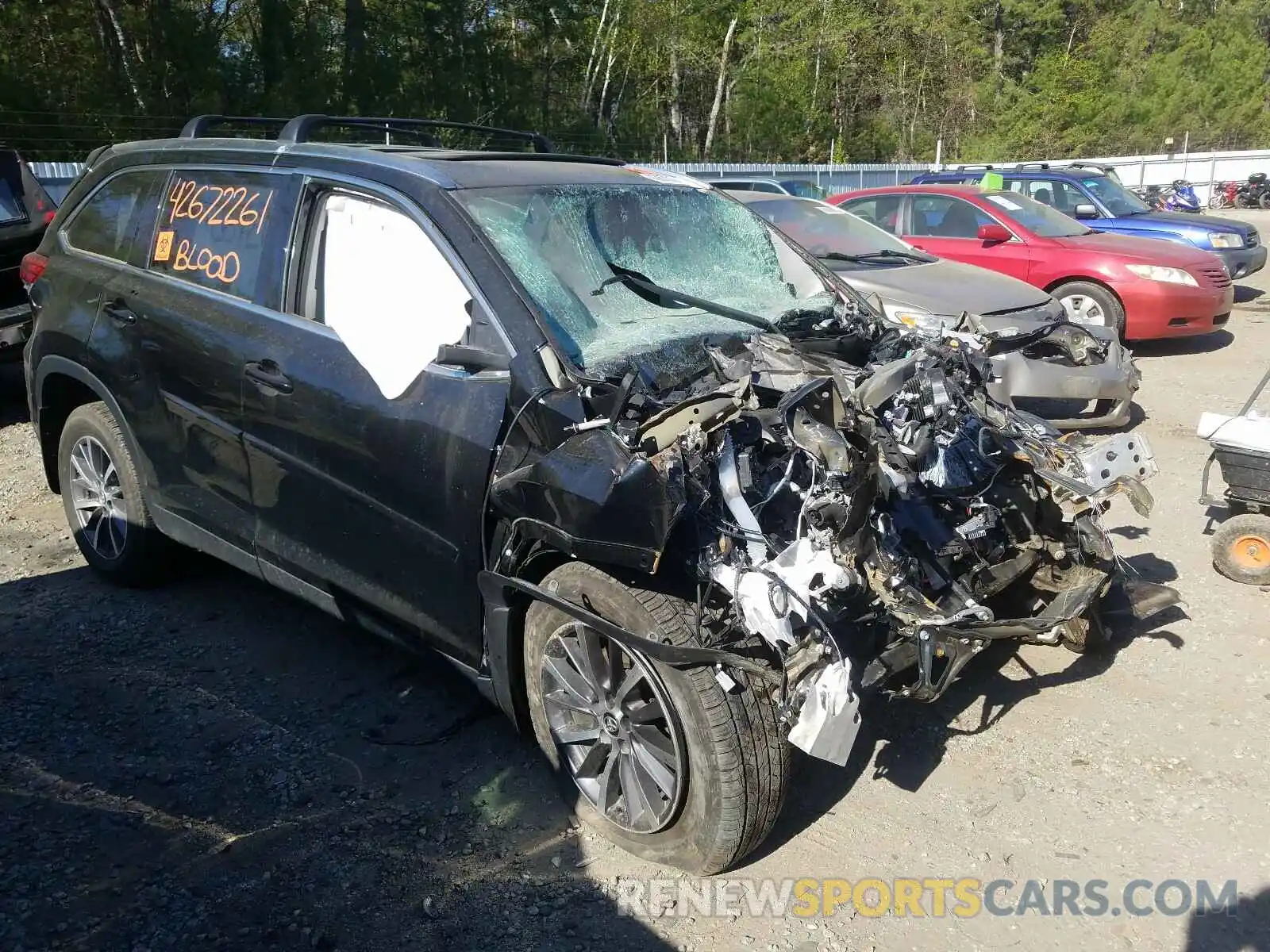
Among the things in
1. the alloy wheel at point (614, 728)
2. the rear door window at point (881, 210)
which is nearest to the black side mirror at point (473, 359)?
the alloy wheel at point (614, 728)

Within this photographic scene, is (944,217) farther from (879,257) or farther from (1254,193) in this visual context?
(1254,193)

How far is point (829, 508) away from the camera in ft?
8.86

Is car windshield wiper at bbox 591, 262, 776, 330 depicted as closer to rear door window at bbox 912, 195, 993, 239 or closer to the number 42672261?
the number 42672261

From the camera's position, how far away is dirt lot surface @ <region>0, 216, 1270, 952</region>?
2.67 metres

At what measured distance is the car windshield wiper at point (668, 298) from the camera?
3480 mm

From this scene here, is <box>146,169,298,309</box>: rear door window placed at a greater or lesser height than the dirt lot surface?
greater

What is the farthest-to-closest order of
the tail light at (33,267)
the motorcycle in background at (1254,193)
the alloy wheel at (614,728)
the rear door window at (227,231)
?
the motorcycle in background at (1254,193), the tail light at (33,267), the rear door window at (227,231), the alloy wheel at (614,728)


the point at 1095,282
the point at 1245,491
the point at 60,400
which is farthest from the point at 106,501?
the point at 1095,282

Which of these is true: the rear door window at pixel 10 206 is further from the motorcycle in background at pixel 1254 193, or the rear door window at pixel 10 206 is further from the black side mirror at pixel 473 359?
the motorcycle in background at pixel 1254 193

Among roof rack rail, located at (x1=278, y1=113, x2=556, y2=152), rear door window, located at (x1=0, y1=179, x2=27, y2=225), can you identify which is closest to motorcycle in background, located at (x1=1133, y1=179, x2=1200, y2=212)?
roof rack rail, located at (x1=278, y1=113, x2=556, y2=152)

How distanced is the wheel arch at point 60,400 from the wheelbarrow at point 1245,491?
486 centimetres

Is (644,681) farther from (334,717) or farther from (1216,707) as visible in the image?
(1216,707)

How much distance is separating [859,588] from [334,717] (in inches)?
82.4

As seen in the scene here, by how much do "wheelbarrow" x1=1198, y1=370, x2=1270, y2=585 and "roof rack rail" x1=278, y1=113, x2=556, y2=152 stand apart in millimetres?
3467
